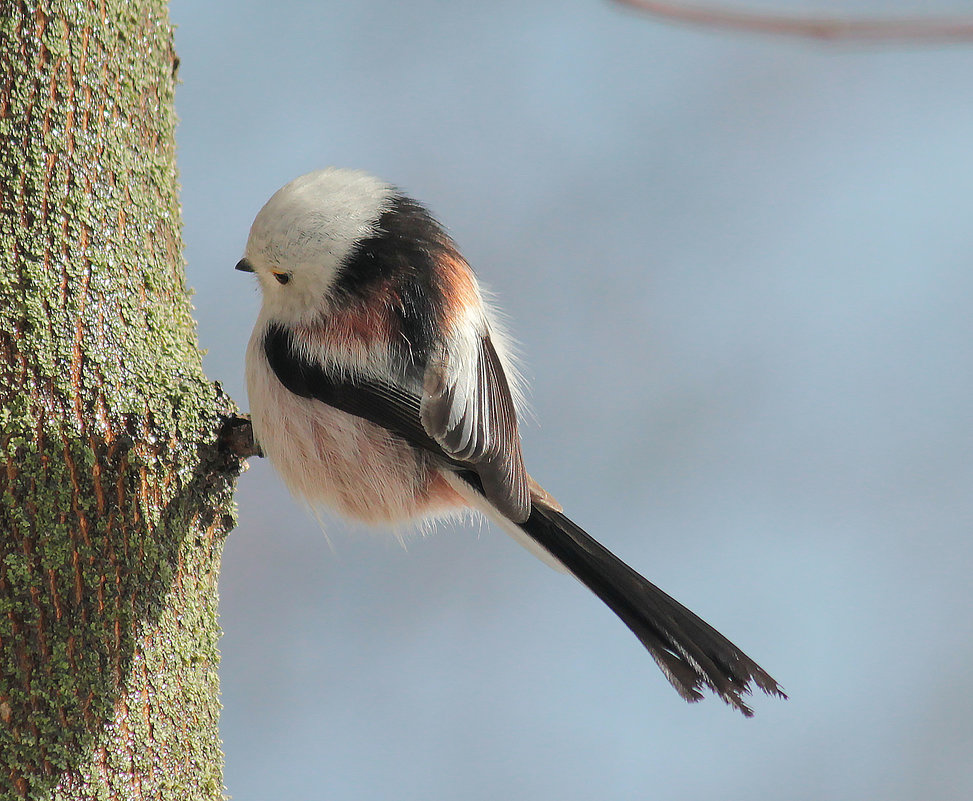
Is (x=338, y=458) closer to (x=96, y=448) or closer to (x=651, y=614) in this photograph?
(x=96, y=448)

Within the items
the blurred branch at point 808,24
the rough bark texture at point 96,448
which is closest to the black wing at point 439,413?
the rough bark texture at point 96,448

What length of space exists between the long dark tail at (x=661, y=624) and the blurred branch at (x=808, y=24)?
0.88m

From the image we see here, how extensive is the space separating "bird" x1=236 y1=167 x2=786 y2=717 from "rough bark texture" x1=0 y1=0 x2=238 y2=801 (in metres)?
0.20

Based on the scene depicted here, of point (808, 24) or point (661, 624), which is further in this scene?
point (661, 624)

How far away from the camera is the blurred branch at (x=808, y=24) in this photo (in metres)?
0.77

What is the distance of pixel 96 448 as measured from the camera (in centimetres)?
119

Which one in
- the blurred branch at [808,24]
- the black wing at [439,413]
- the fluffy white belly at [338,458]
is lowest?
the fluffy white belly at [338,458]

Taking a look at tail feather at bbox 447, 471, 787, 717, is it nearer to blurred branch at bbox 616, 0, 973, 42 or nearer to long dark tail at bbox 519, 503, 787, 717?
long dark tail at bbox 519, 503, 787, 717

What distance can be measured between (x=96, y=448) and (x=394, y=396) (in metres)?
0.45

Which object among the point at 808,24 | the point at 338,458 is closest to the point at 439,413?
the point at 338,458

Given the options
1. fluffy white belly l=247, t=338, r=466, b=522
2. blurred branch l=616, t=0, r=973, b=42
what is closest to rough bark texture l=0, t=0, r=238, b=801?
fluffy white belly l=247, t=338, r=466, b=522

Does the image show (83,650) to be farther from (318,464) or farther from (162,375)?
(318,464)

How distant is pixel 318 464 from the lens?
62.4 inches

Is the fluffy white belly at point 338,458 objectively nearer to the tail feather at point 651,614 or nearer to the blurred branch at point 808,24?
the tail feather at point 651,614
